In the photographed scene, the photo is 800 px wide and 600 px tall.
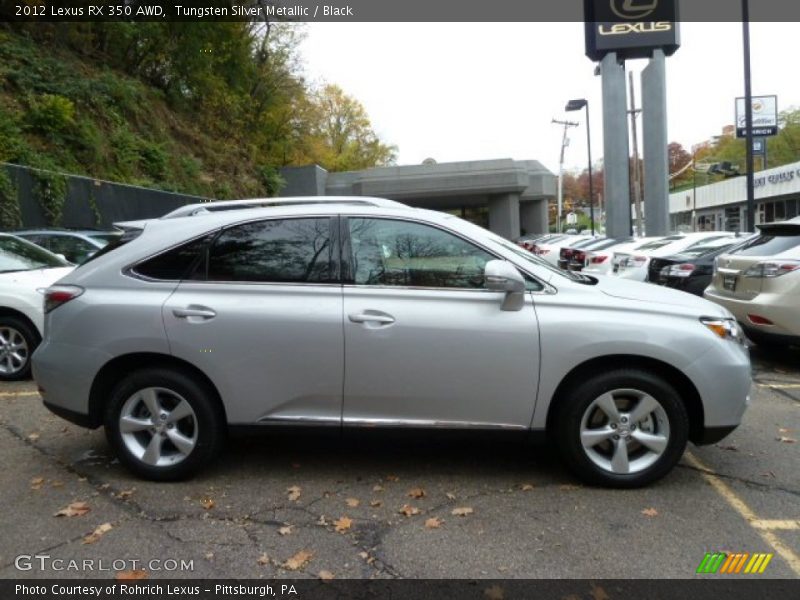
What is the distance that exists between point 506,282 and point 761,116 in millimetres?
25567

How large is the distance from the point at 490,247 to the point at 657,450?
155cm

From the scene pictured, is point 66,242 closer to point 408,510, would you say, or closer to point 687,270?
point 408,510

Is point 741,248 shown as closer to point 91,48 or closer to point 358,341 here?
point 358,341

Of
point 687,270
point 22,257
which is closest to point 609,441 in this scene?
point 22,257

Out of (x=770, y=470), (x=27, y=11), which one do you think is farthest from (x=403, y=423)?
(x=27, y=11)

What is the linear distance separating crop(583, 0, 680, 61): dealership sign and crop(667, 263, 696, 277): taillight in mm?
17753

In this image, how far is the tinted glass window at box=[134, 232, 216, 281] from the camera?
4023 mm

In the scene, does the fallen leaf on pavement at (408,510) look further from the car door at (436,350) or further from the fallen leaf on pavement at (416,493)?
the car door at (436,350)

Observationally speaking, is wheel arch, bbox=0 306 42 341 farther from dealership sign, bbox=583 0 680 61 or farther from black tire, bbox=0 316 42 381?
dealership sign, bbox=583 0 680 61

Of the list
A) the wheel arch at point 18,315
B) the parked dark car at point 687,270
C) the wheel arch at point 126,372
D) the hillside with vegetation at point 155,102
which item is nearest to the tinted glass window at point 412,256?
the wheel arch at point 126,372

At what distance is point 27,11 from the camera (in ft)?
64.8

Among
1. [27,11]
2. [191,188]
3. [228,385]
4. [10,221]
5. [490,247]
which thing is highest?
[27,11]

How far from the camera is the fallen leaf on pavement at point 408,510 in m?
3.62

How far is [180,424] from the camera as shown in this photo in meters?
3.99
